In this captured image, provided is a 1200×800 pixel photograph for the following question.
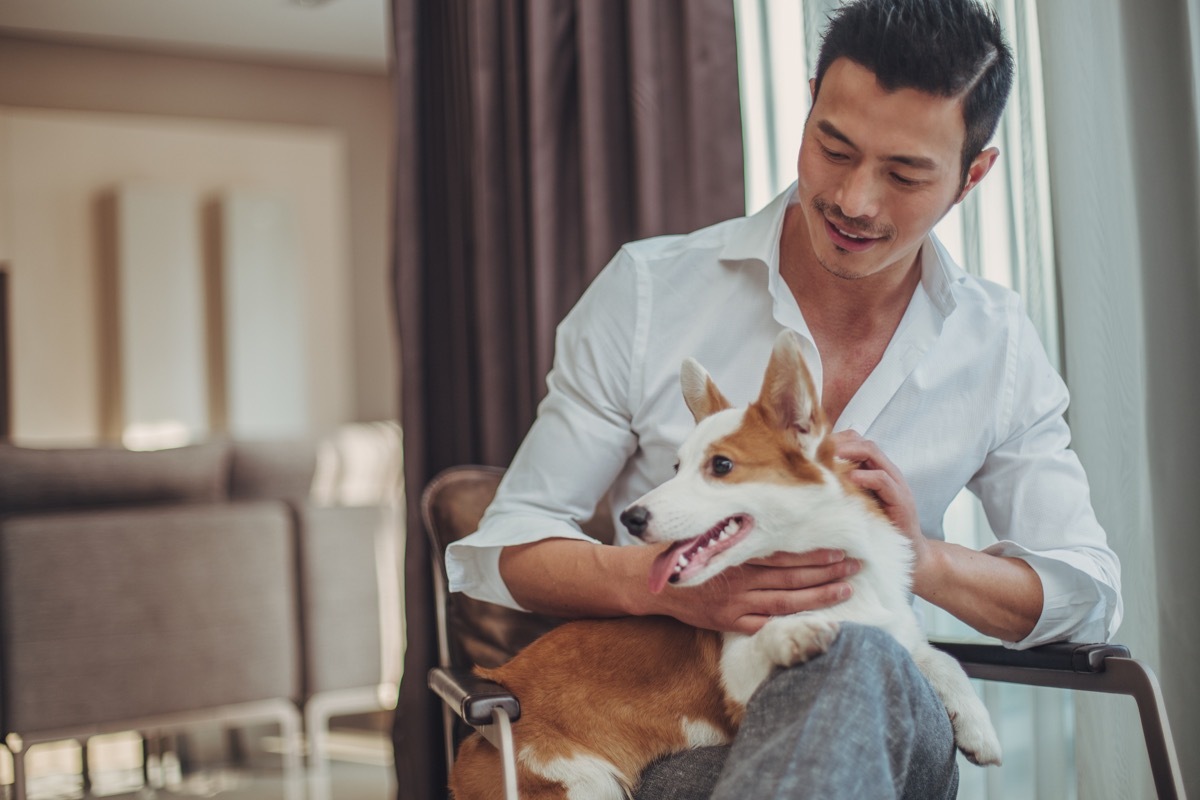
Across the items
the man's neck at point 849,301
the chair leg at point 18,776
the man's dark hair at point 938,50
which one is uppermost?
the man's dark hair at point 938,50

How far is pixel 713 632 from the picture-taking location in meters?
1.22

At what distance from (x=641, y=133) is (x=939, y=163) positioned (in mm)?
884

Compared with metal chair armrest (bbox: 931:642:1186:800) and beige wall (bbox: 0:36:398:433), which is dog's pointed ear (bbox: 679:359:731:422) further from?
beige wall (bbox: 0:36:398:433)

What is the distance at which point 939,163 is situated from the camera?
1225 millimetres

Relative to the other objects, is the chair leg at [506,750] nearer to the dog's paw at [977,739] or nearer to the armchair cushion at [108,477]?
the dog's paw at [977,739]

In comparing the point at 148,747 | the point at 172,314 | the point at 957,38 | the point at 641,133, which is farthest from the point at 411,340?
the point at 172,314

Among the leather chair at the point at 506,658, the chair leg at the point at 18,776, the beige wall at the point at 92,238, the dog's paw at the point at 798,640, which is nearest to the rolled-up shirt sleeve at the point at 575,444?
the leather chair at the point at 506,658

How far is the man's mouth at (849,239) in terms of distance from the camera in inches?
50.0

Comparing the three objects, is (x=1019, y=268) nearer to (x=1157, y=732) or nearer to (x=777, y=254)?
(x=777, y=254)

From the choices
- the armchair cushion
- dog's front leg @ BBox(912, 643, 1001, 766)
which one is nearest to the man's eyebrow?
dog's front leg @ BBox(912, 643, 1001, 766)

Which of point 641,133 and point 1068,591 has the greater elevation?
point 641,133

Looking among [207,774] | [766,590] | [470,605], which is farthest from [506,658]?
[207,774]

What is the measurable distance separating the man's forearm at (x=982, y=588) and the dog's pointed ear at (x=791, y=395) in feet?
0.75

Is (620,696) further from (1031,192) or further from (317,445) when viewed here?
(317,445)
